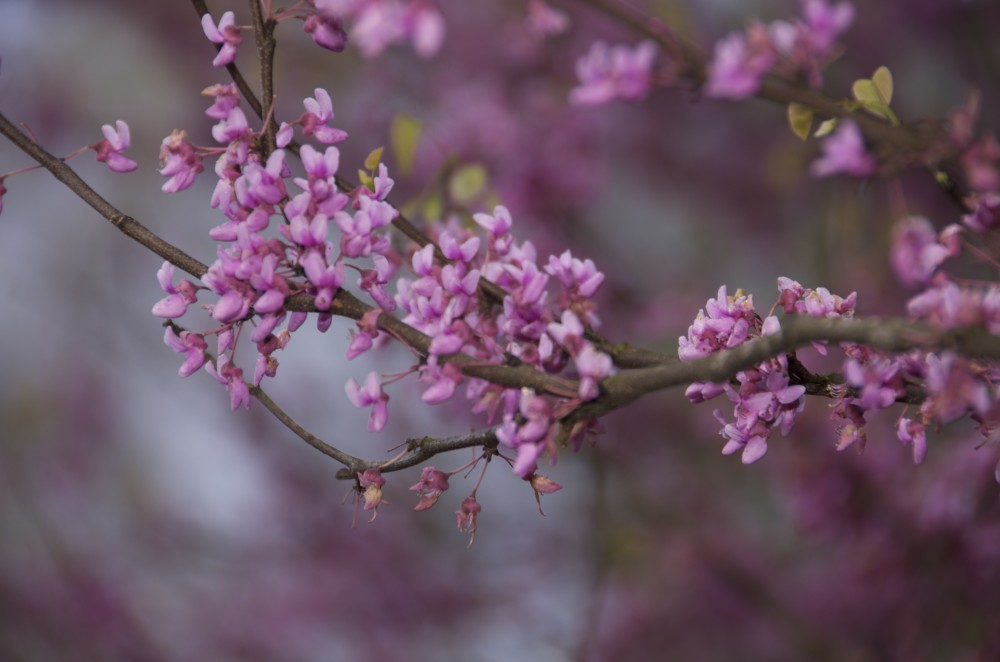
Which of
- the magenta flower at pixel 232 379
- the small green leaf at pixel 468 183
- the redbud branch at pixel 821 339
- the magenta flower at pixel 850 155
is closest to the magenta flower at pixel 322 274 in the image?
the magenta flower at pixel 232 379

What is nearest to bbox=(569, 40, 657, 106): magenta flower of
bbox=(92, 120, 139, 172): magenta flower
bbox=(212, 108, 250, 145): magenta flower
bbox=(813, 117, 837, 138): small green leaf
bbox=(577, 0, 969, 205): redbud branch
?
bbox=(577, 0, 969, 205): redbud branch

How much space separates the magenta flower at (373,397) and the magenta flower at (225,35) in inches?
10.1

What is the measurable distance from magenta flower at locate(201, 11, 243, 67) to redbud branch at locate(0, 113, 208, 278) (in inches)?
5.2

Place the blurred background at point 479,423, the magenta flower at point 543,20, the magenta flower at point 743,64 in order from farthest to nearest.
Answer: the blurred background at point 479,423
the magenta flower at point 543,20
the magenta flower at point 743,64

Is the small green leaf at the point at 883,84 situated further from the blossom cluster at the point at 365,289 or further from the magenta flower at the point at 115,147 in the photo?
the magenta flower at the point at 115,147

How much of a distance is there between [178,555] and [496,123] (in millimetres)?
1620

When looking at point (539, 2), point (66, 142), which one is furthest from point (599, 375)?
point (66, 142)

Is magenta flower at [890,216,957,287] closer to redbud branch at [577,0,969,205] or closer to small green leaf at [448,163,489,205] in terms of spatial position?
redbud branch at [577,0,969,205]

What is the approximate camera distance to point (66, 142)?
306 centimetres

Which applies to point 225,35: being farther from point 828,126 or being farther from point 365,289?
point 828,126

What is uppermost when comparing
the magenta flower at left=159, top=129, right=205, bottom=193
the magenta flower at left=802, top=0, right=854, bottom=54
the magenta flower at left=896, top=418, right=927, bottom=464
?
the magenta flower at left=802, top=0, right=854, bottom=54

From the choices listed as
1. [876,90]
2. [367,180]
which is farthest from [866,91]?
[367,180]

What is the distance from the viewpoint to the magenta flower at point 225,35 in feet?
2.03

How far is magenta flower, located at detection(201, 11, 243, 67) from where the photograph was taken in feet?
2.03
